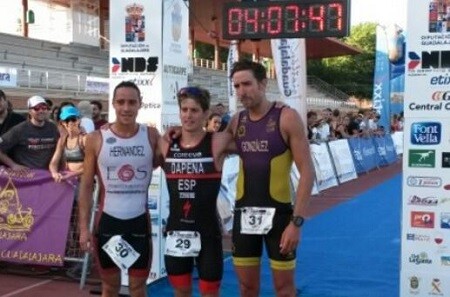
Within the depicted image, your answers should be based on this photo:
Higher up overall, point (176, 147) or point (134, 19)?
point (134, 19)

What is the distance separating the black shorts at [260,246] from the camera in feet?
13.8

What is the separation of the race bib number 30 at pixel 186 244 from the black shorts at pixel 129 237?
336 mm

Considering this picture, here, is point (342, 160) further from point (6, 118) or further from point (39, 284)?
point (39, 284)

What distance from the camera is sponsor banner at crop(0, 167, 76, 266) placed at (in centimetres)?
714

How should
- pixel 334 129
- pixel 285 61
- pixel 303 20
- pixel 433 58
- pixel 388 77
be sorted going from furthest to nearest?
pixel 388 77 → pixel 334 129 → pixel 285 61 → pixel 303 20 → pixel 433 58

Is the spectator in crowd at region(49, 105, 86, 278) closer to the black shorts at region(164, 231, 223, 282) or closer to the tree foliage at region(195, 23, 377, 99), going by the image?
the black shorts at region(164, 231, 223, 282)

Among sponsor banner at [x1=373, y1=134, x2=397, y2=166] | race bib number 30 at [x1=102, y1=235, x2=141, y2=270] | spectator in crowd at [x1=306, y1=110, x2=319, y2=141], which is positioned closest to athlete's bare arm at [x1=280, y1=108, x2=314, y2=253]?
race bib number 30 at [x1=102, y1=235, x2=141, y2=270]

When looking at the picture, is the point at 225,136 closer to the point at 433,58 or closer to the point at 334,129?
the point at 433,58

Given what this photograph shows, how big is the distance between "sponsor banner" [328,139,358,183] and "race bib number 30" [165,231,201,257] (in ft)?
39.1

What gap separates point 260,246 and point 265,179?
1.56 ft

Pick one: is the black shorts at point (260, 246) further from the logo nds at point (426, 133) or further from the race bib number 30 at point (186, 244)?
the logo nds at point (426, 133)

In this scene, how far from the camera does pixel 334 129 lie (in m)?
19.7

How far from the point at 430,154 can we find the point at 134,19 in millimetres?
3248

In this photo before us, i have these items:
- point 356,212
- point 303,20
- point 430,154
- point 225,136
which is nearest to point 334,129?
point 356,212
